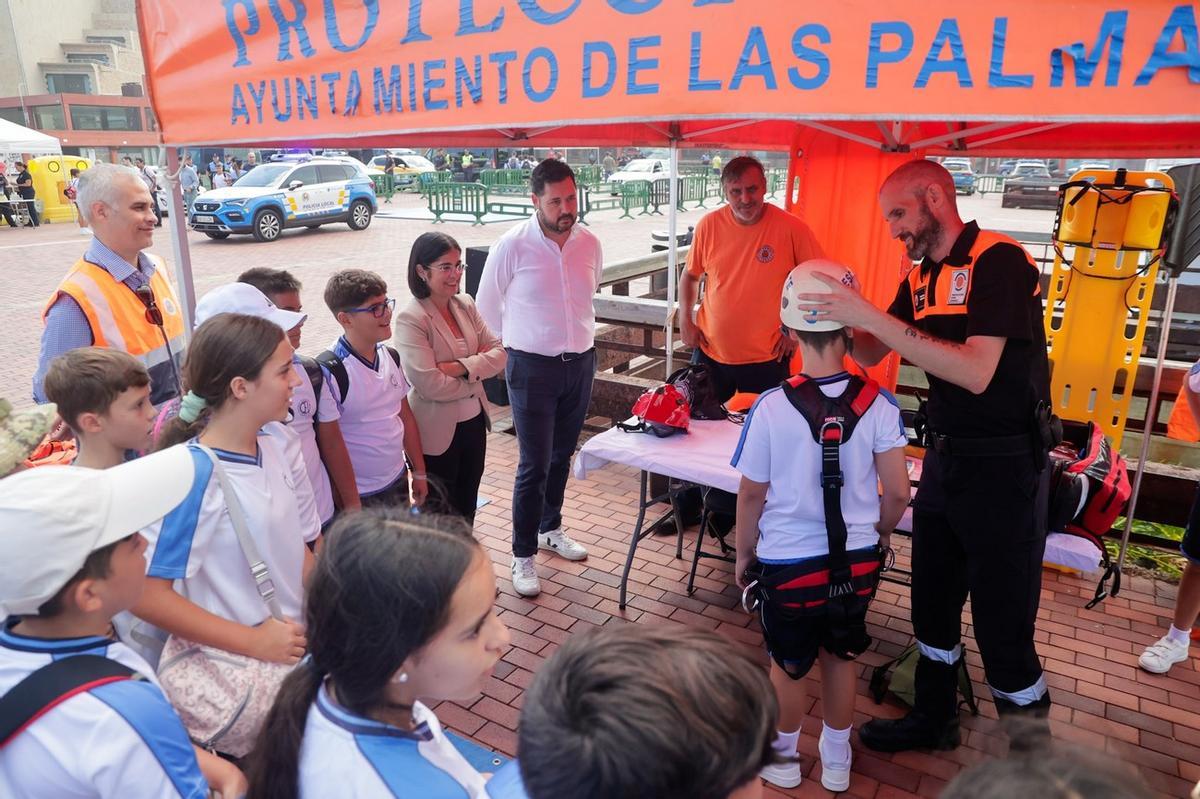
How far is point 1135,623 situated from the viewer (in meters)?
3.76

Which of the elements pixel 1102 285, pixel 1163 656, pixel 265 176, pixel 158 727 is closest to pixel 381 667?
pixel 158 727

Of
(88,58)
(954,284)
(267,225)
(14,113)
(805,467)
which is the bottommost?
(267,225)

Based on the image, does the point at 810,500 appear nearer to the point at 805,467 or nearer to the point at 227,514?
the point at 805,467

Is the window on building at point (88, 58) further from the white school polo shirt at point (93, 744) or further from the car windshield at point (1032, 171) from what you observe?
the white school polo shirt at point (93, 744)

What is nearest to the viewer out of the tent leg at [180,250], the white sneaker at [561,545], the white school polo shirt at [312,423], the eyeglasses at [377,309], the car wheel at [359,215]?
the white school polo shirt at [312,423]

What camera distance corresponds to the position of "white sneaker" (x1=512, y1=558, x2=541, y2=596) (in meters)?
3.95

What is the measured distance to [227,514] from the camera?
6.22ft

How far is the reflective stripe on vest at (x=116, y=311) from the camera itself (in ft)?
9.81

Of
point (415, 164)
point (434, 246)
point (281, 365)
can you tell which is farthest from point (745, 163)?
point (415, 164)

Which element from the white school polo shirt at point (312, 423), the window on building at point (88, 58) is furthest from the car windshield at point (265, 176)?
the window on building at point (88, 58)

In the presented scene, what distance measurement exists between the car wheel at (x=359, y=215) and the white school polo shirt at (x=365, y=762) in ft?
67.1

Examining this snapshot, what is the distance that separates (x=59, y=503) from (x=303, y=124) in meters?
1.65

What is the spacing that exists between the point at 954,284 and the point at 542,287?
2010 mm

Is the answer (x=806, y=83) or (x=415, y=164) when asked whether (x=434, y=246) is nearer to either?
(x=806, y=83)
